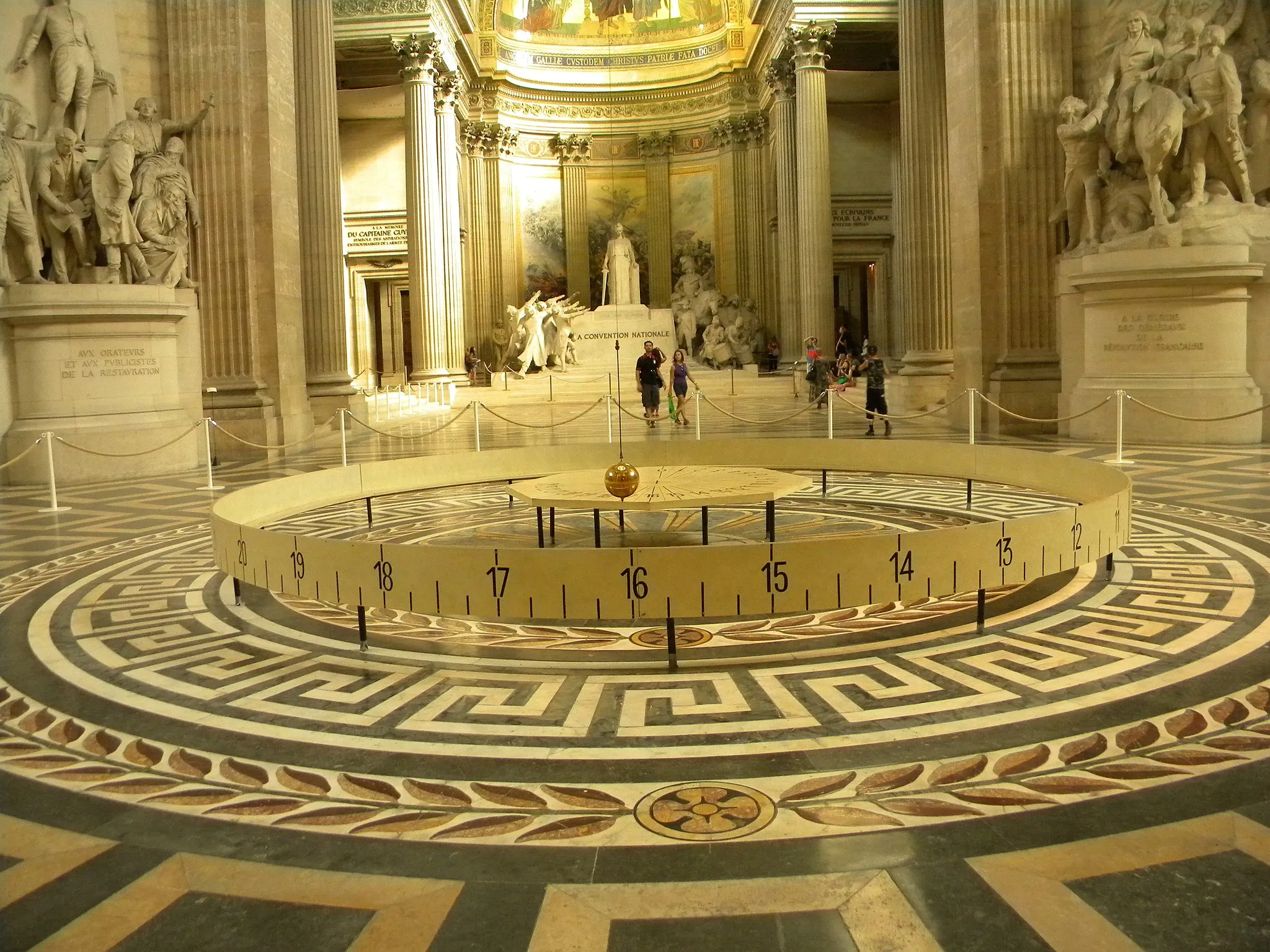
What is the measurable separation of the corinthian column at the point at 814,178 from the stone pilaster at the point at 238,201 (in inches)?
549

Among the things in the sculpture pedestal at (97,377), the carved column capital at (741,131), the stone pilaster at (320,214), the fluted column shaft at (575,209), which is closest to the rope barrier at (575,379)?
the fluted column shaft at (575,209)

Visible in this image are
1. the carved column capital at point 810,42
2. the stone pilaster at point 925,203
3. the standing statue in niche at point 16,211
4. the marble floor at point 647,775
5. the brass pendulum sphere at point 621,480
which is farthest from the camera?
the carved column capital at point 810,42

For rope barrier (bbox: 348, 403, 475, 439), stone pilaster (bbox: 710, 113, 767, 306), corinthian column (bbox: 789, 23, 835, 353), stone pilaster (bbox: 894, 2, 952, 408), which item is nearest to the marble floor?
rope barrier (bbox: 348, 403, 475, 439)

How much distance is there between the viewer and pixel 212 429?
13203mm

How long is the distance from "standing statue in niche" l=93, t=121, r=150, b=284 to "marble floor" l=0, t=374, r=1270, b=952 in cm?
717

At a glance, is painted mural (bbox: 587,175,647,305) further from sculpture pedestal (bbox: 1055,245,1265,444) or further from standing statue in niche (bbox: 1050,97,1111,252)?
sculpture pedestal (bbox: 1055,245,1265,444)

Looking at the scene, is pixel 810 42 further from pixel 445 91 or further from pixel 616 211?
pixel 616 211

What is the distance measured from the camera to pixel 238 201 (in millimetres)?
13805

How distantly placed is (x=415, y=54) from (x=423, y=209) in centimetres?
354

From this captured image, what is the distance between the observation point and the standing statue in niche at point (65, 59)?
1159cm

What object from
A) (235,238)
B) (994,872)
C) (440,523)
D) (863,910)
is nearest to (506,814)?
(863,910)

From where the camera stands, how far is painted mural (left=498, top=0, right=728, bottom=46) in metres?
35.3

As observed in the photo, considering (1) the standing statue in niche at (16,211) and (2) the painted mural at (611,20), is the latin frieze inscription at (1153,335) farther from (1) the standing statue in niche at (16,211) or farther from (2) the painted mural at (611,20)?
(2) the painted mural at (611,20)

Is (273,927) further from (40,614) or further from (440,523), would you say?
(440,523)
